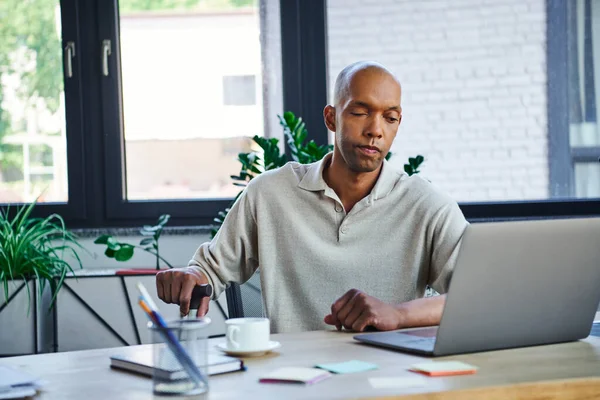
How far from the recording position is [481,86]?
3.73 m

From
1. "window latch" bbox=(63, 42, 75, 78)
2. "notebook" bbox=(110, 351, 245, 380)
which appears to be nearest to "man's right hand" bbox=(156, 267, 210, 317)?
"notebook" bbox=(110, 351, 245, 380)

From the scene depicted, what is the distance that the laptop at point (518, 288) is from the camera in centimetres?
135

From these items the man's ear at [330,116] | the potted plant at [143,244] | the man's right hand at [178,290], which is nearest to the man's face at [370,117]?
the man's ear at [330,116]

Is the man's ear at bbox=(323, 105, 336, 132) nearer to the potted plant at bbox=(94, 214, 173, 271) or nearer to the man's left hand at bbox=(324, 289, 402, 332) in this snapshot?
the man's left hand at bbox=(324, 289, 402, 332)

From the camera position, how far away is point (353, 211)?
6.63 feet

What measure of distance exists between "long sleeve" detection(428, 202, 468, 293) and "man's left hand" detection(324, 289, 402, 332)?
30 cm

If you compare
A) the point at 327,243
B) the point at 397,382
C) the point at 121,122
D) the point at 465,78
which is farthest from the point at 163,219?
the point at 397,382

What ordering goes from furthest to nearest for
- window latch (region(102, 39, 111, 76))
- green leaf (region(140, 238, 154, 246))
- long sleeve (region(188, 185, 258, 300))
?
window latch (region(102, 39, 111, 76)) → green leaf (region(140, 238, 154, 246)) → long sleeve (region(188, 185, 258, 300))

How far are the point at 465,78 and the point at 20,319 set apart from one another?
217cm

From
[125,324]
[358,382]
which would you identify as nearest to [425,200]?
[358,382]

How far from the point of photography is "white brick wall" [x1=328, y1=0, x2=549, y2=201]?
3.71 metres

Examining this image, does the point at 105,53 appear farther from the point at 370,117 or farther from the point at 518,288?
the point at 518,288

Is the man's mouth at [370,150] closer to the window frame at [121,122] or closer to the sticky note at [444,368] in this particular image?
the sticky note at [444,368]

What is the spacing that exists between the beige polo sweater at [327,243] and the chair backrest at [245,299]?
30 millimetres
